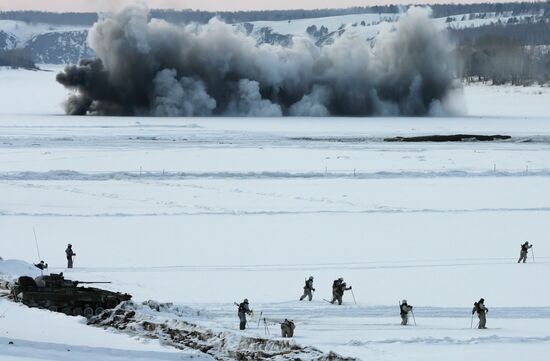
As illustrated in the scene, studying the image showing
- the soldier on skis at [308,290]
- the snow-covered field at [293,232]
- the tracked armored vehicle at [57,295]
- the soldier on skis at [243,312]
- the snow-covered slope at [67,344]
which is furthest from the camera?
the soldier on skis at [308,290]

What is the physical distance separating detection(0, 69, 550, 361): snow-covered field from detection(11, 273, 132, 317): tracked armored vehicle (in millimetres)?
1142

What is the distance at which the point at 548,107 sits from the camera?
106 meters

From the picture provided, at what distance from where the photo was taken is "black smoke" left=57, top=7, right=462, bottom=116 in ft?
283

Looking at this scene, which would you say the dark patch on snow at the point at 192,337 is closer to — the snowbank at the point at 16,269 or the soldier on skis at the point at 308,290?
the soldier on skis at the point at 308,290

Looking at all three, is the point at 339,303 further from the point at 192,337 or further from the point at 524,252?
the point at 524,252

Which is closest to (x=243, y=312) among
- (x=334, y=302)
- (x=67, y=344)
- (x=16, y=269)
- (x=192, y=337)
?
(x=192, y=337)

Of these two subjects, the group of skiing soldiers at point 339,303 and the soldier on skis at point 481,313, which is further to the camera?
the soldier on skis at point 481,313

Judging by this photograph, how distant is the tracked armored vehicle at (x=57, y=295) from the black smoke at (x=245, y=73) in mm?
66566

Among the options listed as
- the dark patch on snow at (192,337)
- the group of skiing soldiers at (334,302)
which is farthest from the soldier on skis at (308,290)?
the dark patch on snow at (192,337)

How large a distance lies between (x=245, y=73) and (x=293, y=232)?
6223 cm

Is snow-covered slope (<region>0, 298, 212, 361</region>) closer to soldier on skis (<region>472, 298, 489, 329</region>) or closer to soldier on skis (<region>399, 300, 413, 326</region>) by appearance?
soldier on skis (<region>399, 300, 413, 326</region>)

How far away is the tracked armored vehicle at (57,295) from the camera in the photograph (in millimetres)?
18859

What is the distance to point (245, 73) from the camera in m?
89.9

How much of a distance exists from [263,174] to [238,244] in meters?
16.6
